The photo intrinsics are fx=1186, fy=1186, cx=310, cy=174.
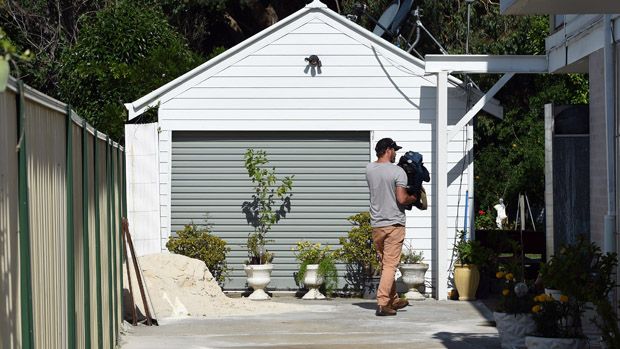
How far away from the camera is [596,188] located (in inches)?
472

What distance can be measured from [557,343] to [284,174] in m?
8.27

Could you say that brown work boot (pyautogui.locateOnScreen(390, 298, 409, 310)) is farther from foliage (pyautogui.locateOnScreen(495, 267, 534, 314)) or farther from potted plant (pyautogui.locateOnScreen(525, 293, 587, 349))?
potted plant (pyautogui.locateOnScreen(525, 293, 587, 349))

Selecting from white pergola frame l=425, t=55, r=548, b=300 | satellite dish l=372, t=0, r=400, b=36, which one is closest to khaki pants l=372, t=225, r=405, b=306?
white pergola frame l=425, t=55, r=548, b=300

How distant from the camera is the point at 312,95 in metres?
17.0

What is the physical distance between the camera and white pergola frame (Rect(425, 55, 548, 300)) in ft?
52.5

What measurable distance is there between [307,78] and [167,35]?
7250mm

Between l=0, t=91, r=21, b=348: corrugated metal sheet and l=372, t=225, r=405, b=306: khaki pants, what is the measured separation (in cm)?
930

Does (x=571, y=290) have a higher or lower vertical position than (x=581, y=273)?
lower

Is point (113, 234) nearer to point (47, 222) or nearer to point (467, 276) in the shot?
point (47, 222)

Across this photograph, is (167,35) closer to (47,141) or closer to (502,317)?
(502,317)

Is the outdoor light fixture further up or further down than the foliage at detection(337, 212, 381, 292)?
further up

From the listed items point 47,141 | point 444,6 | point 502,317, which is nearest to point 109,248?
→ point 502,317

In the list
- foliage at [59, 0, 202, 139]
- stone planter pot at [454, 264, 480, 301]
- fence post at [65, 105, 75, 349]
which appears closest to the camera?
fence post at [65, 105, 75, 349]

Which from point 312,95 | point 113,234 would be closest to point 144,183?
point 312,95
